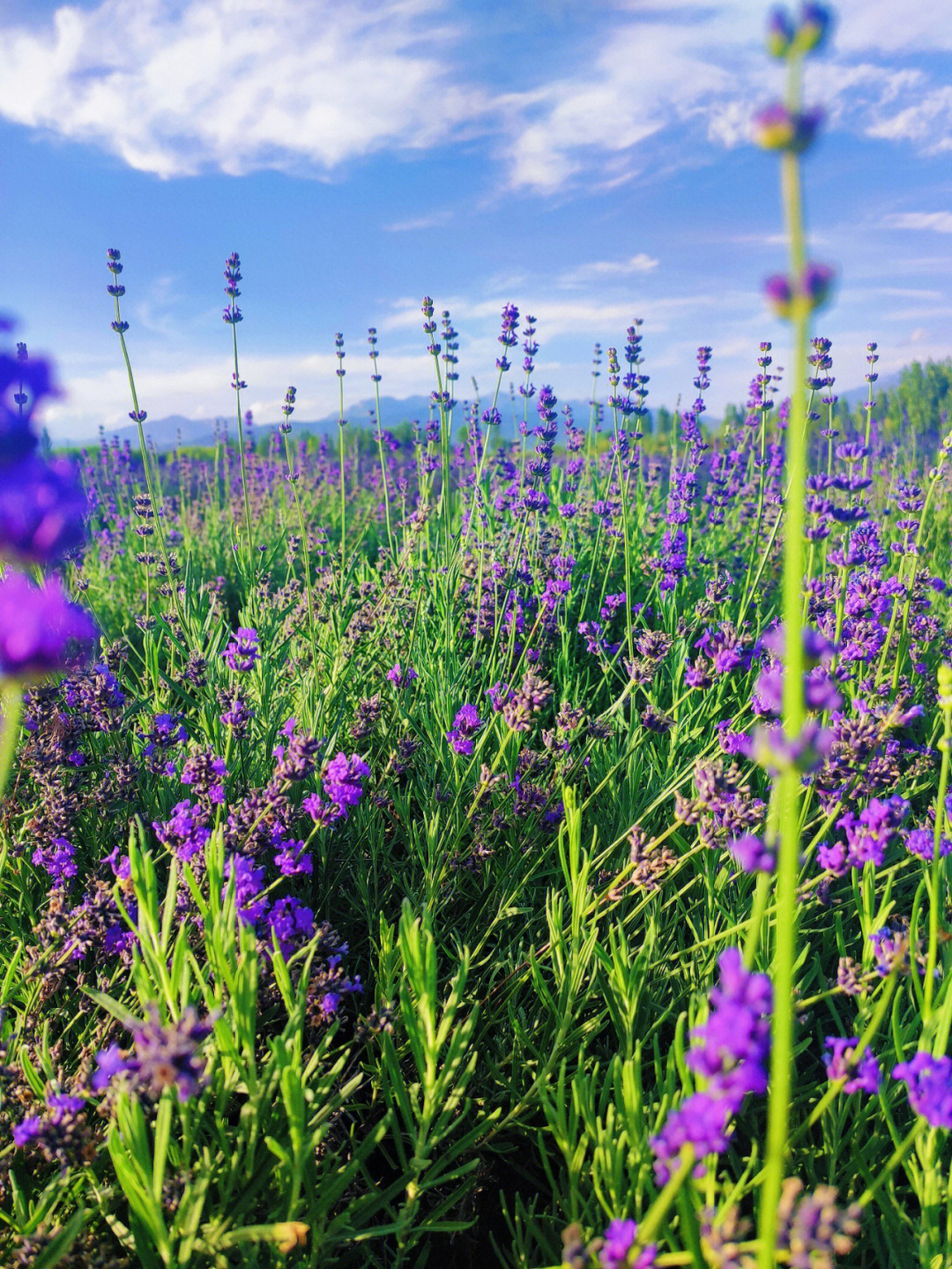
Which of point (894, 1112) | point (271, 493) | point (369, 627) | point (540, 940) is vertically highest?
point (271, 493)

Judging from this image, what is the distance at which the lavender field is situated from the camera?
1004 mm

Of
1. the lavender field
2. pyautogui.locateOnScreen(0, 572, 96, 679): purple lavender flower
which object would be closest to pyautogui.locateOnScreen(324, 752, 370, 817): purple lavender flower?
the lavender field

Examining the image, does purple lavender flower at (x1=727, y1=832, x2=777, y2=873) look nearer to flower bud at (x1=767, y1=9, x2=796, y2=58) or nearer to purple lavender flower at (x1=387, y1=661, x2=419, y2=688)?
flower bud at (x1=767, y1=9, x2=796, y2=58)

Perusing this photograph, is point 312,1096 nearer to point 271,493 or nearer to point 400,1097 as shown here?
point 400,1097

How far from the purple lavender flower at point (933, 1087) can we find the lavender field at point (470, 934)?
0.03 ft

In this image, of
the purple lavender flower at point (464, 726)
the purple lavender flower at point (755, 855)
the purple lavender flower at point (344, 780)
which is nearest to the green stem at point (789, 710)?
the purple lavender flower at point (755, 855)

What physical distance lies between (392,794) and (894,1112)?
5.29 ft

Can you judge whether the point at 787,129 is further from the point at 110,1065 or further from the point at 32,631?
the point at 110,1065

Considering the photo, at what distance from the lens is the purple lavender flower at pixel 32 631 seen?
966 millimetres

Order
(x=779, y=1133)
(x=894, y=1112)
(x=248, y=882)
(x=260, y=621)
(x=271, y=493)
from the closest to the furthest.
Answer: (x=779, y=1133), (x=248, y=882), (x=894, y=1112), (x=260, y=621), (x=271, y=493)

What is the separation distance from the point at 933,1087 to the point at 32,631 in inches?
59.1

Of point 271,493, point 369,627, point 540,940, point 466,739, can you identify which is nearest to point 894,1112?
point 540,940

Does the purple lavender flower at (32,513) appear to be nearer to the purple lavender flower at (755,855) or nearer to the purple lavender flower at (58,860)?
the purple lavender flower at (755,855)

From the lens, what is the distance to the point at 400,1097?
4.85ft
